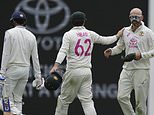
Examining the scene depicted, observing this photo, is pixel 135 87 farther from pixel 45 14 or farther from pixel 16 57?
pixel 45 14

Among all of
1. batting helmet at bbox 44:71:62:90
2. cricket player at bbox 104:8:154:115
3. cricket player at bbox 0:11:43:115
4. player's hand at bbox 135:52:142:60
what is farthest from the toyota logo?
player's hand at bbox 135:52:142:60

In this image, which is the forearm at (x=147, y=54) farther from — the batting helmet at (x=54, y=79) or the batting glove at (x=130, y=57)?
the batting helmet at (x=54, y=79)

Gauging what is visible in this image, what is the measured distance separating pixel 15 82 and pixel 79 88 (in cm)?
115

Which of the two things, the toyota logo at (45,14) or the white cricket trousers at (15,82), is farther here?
the toyota logo at (45,14)

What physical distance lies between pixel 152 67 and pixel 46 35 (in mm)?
2318

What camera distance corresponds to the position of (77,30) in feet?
41.7

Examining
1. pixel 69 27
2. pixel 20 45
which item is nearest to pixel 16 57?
pixel 20 45

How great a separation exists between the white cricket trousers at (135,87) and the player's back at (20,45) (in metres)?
1.72

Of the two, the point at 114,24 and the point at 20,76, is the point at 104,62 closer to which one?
the point at 114,24

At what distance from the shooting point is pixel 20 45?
13031 millimetres

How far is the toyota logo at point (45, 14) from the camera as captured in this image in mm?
15586

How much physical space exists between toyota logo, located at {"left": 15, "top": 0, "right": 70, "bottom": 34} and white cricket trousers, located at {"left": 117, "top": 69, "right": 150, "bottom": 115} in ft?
9.56

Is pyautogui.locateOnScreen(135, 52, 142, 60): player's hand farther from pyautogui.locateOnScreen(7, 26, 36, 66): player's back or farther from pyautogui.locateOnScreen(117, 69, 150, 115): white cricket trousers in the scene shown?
pyautogui.locateOnScreen(7, 26, 36, 66): player's back

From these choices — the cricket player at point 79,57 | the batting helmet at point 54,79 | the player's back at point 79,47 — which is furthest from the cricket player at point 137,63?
the batting helmet at point 54,79
